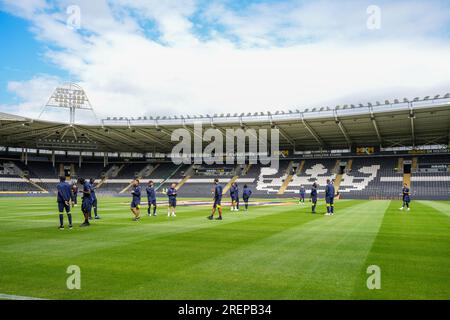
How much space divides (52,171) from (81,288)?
67270mm

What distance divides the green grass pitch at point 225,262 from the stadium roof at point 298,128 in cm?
3229

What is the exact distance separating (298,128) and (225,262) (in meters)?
43.6

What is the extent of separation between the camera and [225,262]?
25.0 feet

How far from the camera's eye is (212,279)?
20.6ft

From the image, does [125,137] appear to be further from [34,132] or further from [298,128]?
[298,128]

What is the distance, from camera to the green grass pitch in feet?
18.4

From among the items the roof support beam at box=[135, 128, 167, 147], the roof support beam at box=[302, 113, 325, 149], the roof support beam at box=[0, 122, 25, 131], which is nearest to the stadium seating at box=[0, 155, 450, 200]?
the roof support beam at box=[302, 113, 325, 149]

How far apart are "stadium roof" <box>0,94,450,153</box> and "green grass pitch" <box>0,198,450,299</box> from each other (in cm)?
3229

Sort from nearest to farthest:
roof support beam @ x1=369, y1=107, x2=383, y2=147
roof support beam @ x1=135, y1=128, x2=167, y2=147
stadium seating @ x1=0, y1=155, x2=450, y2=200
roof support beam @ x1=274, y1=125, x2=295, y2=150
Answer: roof support beam @ x1=369, y1=107, x2=383, y2=147 → stadium seating @ x1=0, y1=155, x2=450, y2=200 → roof support beam @ x1=274, y1=125, x2=295, y2=150 → roof support beam @ x1=135, y1=128, x2=167, y2=147

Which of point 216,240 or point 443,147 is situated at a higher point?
point 443,147

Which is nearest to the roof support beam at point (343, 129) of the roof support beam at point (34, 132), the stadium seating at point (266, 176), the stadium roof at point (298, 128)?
the stadium roof at point (298, 128)

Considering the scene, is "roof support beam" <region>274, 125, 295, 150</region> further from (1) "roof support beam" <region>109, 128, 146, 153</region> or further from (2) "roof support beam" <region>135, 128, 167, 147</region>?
(1) "roof support beam" <region>109, 128, 146, 153</region>
